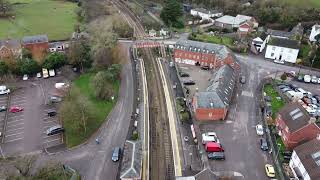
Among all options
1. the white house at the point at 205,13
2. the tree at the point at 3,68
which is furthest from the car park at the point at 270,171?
the white house at the point at 205,13

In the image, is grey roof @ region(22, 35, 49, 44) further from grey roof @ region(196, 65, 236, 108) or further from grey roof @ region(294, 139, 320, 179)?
grey roof @ region(294, 139, 320, 179)

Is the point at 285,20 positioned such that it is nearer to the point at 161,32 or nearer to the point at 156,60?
the point at 161,32

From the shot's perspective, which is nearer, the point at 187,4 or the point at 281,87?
the point at 281,87

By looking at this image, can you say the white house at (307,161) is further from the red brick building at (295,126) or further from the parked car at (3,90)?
the parked car at (3,90)

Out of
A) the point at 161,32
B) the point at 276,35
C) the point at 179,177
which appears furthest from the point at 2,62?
the point at 276,35

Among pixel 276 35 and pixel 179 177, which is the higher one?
pixel 276 35

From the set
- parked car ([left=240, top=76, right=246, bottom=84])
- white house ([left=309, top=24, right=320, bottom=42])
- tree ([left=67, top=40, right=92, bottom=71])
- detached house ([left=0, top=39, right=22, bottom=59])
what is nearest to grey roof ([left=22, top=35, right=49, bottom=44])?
detached house ([left=0, top=39, right=22, bottom=59])

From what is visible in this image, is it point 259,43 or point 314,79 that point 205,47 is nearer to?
point 259,43
